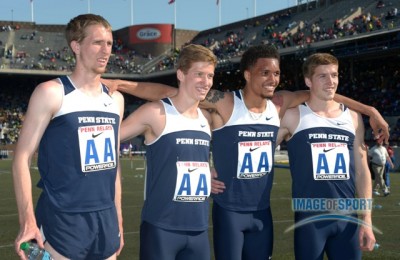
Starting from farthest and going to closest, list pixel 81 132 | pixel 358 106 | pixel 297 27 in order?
pixel 297 27 < pixel 358 106 < pixel 81 132

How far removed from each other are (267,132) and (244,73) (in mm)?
603

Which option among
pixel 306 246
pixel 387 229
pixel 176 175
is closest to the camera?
pixel 176 175

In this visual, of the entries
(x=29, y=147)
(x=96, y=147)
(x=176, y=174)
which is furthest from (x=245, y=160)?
(x=29, y=147)

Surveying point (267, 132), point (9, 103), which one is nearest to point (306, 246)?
point (267, 132)

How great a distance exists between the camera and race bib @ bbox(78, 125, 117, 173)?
3824 mm

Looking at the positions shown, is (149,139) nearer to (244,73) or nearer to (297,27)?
(244,73)

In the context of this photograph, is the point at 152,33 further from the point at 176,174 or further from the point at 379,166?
the point at 176,174

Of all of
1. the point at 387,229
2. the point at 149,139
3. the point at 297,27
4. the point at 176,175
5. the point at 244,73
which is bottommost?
the point at 387,229

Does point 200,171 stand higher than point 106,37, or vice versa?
point 106,37

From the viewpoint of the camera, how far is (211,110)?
4957mm

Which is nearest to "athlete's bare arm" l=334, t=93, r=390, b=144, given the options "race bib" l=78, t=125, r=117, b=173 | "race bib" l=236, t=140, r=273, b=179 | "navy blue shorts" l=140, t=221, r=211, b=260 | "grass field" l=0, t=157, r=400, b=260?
"race bib" l=236, t=140, r=273, b=179

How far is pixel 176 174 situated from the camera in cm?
435

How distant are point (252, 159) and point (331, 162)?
2.35 feet

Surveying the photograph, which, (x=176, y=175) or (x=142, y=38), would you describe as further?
(x=142, y=38)
